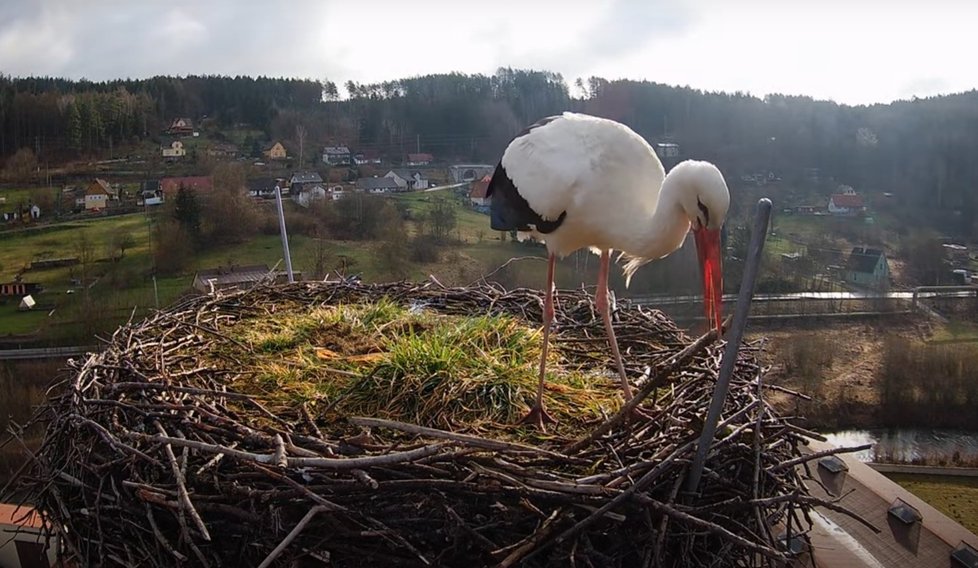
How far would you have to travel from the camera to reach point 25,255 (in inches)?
772

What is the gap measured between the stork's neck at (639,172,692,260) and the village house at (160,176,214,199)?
2037cm

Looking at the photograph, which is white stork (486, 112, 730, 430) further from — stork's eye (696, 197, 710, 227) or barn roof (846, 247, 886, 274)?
barn roof (846, 247, 886, 274)

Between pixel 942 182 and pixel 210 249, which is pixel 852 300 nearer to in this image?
pixel 942 182

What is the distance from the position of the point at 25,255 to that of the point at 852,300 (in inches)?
1042

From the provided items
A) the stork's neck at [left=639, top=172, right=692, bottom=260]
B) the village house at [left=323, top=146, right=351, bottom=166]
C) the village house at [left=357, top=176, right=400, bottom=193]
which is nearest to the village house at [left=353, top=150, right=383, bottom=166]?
the village house at [left=323, top=146, right=351, bottom=166]

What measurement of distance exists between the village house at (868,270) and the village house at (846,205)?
160 inches

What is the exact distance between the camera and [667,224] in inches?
112

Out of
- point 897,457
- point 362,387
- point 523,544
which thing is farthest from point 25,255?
point 897,457

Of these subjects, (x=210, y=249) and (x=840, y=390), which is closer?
(x=840, y=390)

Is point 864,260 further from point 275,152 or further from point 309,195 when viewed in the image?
point 275,152

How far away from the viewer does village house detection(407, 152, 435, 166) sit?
95.6 feet

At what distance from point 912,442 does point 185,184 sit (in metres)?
21.9

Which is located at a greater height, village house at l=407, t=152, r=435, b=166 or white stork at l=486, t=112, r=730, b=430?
village house at l=407, t=152, r=435, b=166

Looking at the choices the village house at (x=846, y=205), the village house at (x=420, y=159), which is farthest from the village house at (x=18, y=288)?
the village house at (x=846, y=205)
